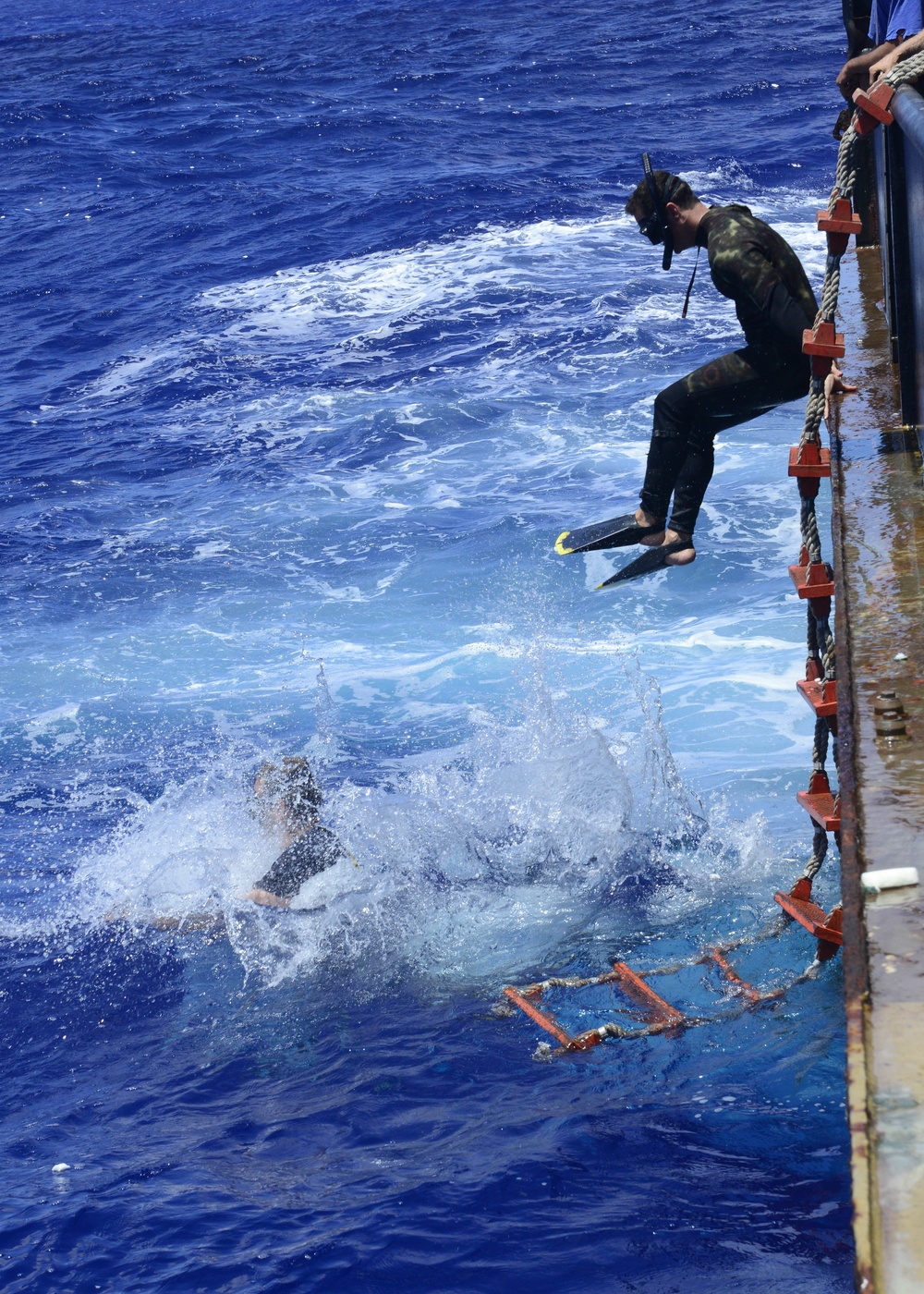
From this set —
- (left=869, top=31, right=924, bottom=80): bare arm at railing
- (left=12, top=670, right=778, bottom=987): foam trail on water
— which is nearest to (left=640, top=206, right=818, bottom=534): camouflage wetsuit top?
(left=869, top=31, right=924, bottom=80): bare arm at railing

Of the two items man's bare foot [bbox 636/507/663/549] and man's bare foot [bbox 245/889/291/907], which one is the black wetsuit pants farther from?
man's bare foot [bbox 245/889/291/907]

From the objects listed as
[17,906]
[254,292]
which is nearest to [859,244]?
[17,906]

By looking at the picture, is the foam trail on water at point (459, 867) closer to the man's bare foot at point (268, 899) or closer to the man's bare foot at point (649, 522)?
the man's bare foot at point (268, 899)

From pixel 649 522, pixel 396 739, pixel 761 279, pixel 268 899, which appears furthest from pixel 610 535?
pixel 396 739

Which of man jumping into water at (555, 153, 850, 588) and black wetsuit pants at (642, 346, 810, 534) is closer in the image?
man jumping into water at (555, 153, 850, 588)

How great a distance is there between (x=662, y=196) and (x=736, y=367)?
2.47 feet

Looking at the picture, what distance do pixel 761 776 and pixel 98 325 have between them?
16.9 meters

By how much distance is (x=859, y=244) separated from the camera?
8.09 m

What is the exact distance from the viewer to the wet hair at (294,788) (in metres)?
7.66

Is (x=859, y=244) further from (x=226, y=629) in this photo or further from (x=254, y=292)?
(x=254, y=292)

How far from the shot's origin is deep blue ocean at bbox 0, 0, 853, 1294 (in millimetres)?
5137

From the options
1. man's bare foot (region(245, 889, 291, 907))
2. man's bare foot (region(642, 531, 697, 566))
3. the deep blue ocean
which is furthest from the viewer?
man's bare foot (region(245, 889, 291, 907))

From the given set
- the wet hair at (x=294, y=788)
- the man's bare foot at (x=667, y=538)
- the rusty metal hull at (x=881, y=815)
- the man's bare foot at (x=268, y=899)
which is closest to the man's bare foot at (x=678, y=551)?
the man's bare foot at (x=667, y=538)

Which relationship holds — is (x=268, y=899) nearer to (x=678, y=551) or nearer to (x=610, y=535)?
(x=610, y=535)
